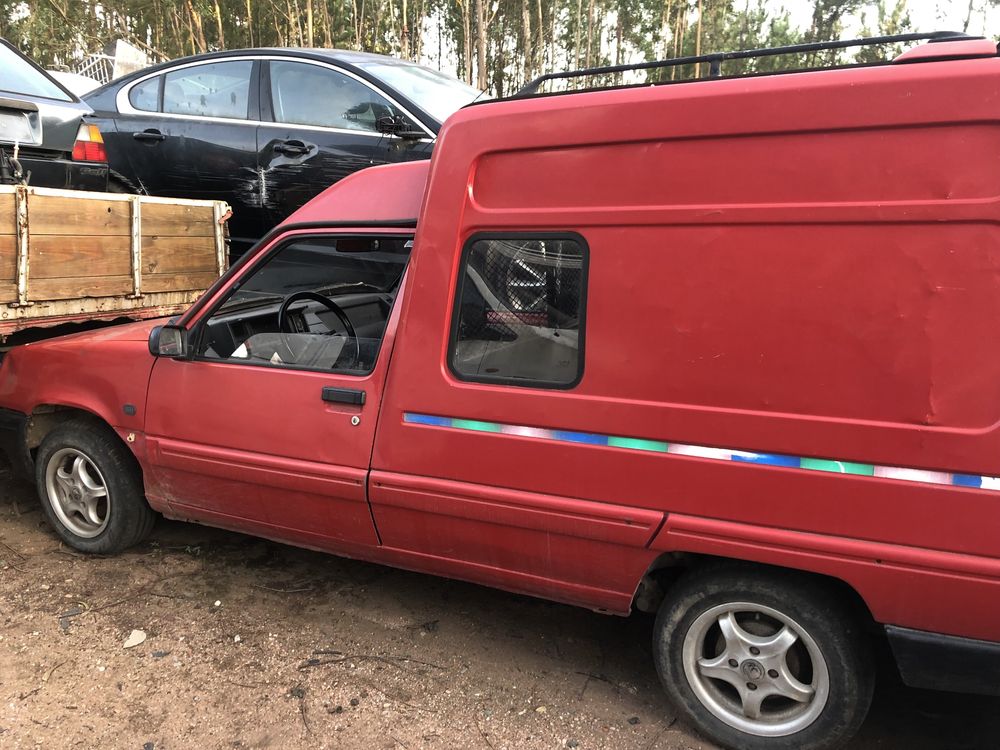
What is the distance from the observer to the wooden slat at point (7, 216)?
3295 millimetres

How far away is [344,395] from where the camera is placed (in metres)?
2.77

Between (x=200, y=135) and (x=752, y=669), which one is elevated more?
(x=200, y=135)

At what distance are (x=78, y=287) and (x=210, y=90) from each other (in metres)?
2.51

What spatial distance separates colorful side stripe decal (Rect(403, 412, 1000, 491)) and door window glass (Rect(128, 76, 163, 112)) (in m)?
4.48

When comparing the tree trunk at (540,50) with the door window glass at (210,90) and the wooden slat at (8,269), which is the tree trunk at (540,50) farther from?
the wooden slat at (8,269)

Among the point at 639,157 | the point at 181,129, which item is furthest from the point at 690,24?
the point at 639,157

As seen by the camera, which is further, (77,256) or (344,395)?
(77,256)

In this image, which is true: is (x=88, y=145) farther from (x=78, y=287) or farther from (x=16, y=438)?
(x=16, y=438)

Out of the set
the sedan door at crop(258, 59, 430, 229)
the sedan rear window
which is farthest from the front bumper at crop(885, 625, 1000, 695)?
the sedan rear window

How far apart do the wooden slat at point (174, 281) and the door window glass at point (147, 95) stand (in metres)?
2.14

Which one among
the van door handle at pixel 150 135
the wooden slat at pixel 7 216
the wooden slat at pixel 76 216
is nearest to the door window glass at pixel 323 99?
the van door handle at pixel 150 135

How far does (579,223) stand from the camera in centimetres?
232

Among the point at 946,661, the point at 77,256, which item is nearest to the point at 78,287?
the point at 77,256

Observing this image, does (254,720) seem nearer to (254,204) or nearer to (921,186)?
(921,186)
